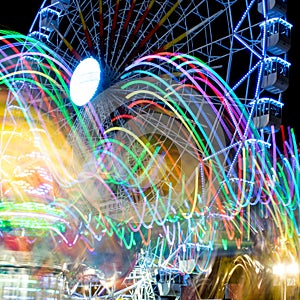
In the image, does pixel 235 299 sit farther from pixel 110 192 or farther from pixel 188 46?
pixel 188 46

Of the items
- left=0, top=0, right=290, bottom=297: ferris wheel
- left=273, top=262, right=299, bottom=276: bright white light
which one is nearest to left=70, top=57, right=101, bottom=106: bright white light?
left=0, top=0, right=290, bottom=297: ferris wheel

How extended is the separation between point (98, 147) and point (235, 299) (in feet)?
22.7

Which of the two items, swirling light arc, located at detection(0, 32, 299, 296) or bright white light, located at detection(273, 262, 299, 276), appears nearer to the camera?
swirling light arc, located at detection(0, 32, 299, 296)

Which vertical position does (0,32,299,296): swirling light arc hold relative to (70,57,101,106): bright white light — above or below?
below

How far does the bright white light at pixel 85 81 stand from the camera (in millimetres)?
19297

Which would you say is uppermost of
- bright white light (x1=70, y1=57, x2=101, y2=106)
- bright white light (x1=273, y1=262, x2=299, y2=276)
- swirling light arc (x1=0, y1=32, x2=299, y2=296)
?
bright white light (x1=70, y1=57, x2=101, y2=106)

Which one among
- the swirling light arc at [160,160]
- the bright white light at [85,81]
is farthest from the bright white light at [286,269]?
the bright white light at [85,81]

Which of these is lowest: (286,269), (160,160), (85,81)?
(286,269)

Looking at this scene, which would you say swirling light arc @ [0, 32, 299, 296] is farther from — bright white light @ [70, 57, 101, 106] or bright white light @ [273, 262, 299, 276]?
bright white light @ [273, 262, 299, 276]

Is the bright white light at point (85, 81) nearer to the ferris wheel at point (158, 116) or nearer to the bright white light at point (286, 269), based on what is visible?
the ferris wheel at point (158, 116)

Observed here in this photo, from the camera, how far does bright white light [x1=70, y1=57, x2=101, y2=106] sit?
19.3 m

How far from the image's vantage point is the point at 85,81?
19.8 metres

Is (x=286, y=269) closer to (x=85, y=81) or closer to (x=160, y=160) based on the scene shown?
(x=160, y=160)

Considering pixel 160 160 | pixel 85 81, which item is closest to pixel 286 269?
pixel 160 160
